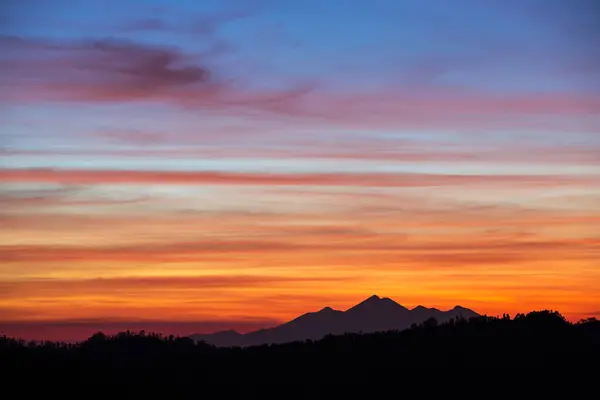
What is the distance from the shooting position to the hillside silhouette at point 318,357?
4600cm

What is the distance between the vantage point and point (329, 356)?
49.3m

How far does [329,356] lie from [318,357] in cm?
56

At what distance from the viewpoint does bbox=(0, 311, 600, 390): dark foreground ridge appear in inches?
1820

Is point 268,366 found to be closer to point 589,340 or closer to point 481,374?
point 481,374

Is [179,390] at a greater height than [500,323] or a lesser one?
lesser

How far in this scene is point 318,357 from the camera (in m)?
49.1

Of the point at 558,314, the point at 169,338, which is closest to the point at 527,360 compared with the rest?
the point at 558,314

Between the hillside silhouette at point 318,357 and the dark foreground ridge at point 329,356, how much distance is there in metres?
0.05

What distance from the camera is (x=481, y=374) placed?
149ft

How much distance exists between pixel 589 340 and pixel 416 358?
8172mm

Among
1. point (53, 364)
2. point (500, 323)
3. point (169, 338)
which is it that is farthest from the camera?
point (169, 338)

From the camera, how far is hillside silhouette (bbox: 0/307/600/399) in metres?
46.0

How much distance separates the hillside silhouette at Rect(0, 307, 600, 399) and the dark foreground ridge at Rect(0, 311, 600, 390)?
47mm

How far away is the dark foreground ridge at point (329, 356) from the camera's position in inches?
1820
